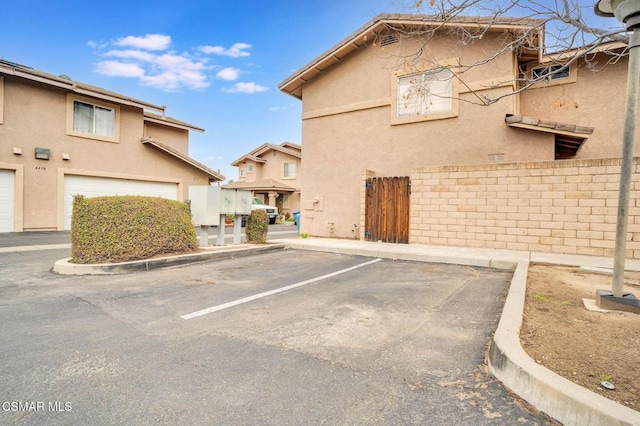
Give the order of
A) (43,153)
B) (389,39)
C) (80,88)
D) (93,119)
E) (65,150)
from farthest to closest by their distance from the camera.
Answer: (93,119) → (80,88) → (65,150) → (43,153) → (389,39)

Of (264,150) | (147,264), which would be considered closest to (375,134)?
(147,264)

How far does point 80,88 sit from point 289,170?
1714 cm

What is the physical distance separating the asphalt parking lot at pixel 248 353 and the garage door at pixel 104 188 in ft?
34.2

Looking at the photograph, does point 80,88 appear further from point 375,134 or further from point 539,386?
point 539,386

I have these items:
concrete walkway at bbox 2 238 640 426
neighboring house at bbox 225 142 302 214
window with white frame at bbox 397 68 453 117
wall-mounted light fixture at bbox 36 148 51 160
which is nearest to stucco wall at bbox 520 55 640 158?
window with white frame at bbox 397 68 453 117

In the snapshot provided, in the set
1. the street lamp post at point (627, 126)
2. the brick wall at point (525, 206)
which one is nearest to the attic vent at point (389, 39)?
the brick wall at point (525, 206)

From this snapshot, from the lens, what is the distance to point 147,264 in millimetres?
6766

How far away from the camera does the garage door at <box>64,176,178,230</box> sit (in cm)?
1434

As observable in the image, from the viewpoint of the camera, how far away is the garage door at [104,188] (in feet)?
47.0

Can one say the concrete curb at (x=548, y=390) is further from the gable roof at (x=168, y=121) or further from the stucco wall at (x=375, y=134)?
the gable roof at (x=168, y=121)

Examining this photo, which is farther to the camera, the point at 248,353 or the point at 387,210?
the point at 387,210

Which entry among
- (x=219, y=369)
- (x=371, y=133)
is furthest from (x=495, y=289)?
(x=371, y=133)

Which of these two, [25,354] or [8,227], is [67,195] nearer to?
[8,227]

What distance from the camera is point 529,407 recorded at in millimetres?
2139
